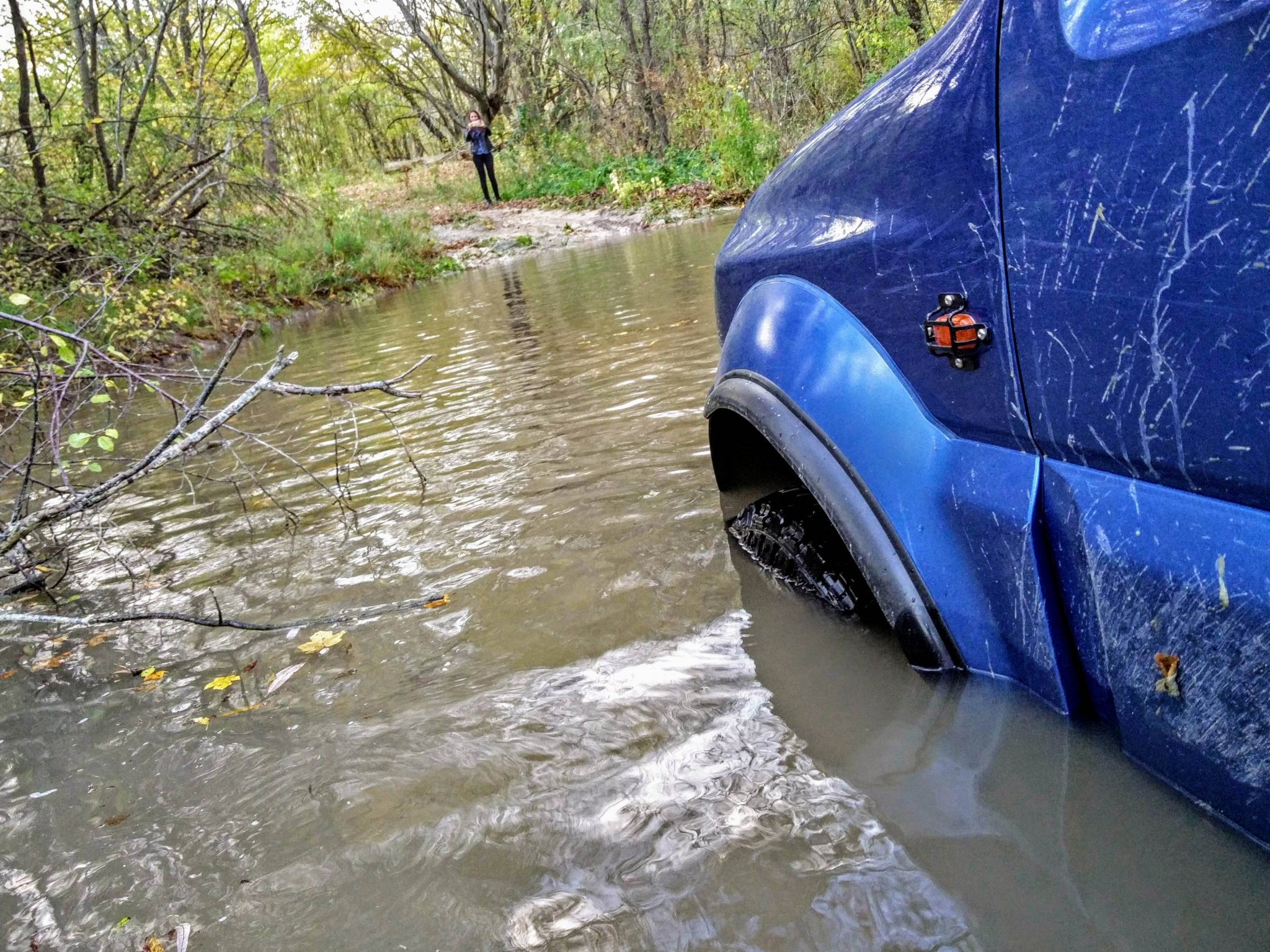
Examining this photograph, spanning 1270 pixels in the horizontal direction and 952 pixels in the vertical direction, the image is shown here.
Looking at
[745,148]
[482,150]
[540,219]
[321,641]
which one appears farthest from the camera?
[482,150]

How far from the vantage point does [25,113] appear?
392 inches

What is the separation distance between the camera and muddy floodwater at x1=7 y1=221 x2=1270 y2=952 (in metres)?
1.56

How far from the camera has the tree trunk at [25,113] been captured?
9.38 metres

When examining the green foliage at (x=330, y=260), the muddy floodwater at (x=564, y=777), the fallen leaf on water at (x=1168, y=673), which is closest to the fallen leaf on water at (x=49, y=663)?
the muddy floodwater at (x=564, y=777)

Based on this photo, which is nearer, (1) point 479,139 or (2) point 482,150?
(1) point 479,139

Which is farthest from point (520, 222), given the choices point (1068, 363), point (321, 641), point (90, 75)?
point (1068, 363)

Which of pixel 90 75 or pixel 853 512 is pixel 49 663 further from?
pixel 90 75

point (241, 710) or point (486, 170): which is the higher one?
point (486, 170)

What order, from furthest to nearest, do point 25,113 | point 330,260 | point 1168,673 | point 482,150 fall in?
point 482,150 < point 330,260 < point 25,113 < point 1168,673

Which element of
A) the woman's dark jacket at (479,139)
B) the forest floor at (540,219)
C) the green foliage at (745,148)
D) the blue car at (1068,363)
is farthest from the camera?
the woman's dark jacket at (479,139)

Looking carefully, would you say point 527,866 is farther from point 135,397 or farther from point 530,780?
point 135,397

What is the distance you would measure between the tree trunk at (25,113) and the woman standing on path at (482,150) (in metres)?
13.1

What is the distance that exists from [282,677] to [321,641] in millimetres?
215

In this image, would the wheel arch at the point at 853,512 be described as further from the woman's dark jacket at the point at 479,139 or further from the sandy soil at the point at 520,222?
the woman's dark jacket at the point at 479,139
